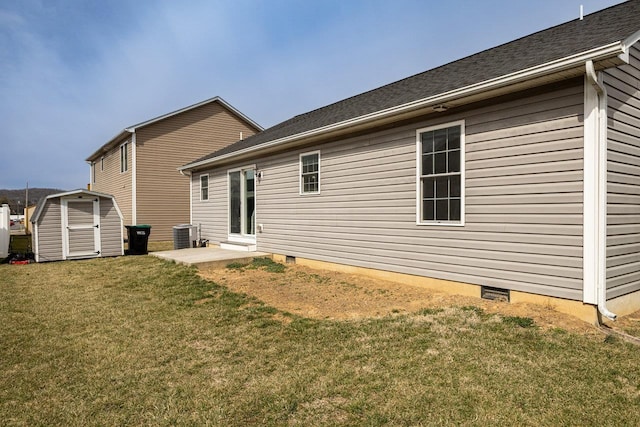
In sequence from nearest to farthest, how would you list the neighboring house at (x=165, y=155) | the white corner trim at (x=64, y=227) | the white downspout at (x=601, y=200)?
the white downspout at (x=601, y=200) → the white corner trim at (x=64, y=227) → the neighboring house at (x=165, y=155)

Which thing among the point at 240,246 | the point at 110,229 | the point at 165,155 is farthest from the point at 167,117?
the point at 240,246

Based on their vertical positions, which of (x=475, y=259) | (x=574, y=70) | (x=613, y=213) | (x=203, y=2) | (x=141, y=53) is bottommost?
(x=475, y=259)

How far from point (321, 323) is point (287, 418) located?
84.3 inches

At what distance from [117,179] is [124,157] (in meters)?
1.72

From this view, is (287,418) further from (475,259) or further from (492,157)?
(492,157)

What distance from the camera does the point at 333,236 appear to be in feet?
26.6

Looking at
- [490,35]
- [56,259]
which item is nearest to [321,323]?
[56,259]

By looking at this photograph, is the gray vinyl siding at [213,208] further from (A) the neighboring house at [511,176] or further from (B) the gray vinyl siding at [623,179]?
(B) the gray vinyl siding at [623,179]

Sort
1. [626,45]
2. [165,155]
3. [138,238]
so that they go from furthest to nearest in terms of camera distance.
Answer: [165,155], [138,238], [626,45]

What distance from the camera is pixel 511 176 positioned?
5.11 meters

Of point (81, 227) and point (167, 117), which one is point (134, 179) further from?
point (81, 227)

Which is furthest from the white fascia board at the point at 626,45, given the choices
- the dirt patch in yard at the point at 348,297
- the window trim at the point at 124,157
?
the window trim at the point at 124,157

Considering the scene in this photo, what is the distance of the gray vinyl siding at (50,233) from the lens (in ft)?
34.7

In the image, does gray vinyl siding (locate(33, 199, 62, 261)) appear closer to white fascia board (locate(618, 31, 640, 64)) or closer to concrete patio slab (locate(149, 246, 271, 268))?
concrete patio slab (locate(149, 246, 271, 268))
